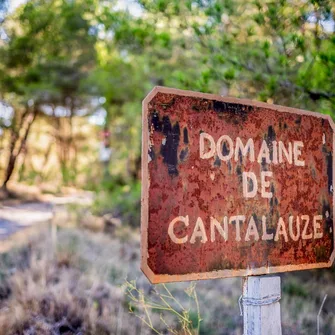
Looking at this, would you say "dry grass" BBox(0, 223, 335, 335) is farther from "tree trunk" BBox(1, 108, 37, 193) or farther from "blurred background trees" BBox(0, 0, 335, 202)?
"tree trunk" BBox(1, 108, 37, 193)

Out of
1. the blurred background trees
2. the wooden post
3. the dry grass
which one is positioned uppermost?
the blurred background trees

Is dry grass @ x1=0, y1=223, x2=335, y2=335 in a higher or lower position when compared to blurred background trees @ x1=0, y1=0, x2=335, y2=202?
lower

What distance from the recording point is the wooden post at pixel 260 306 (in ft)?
5.78

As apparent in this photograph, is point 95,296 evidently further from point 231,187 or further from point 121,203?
point 121,203

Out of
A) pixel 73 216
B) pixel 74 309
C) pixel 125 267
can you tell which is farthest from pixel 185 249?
pixel 73 216

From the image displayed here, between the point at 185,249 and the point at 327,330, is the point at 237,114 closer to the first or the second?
the point at 185,249

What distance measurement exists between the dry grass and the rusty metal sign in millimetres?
1219

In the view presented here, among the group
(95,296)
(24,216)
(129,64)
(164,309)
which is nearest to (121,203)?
(129,64)

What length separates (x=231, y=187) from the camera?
1.69 metres

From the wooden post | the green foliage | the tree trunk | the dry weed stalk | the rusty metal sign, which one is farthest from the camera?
the tree trunk

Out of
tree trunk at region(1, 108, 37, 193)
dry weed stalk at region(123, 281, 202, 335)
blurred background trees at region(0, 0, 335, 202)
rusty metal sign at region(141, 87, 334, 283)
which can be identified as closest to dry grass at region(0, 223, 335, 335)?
dry weed stalk at region(123, 281, 202, 335)

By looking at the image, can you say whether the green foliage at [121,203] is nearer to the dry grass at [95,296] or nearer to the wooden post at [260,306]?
the dry grass at [95,296]

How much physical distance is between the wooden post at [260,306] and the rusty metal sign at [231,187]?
→ 0.08 meters

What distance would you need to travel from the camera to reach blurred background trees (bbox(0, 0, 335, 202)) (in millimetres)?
Answer: 3836
